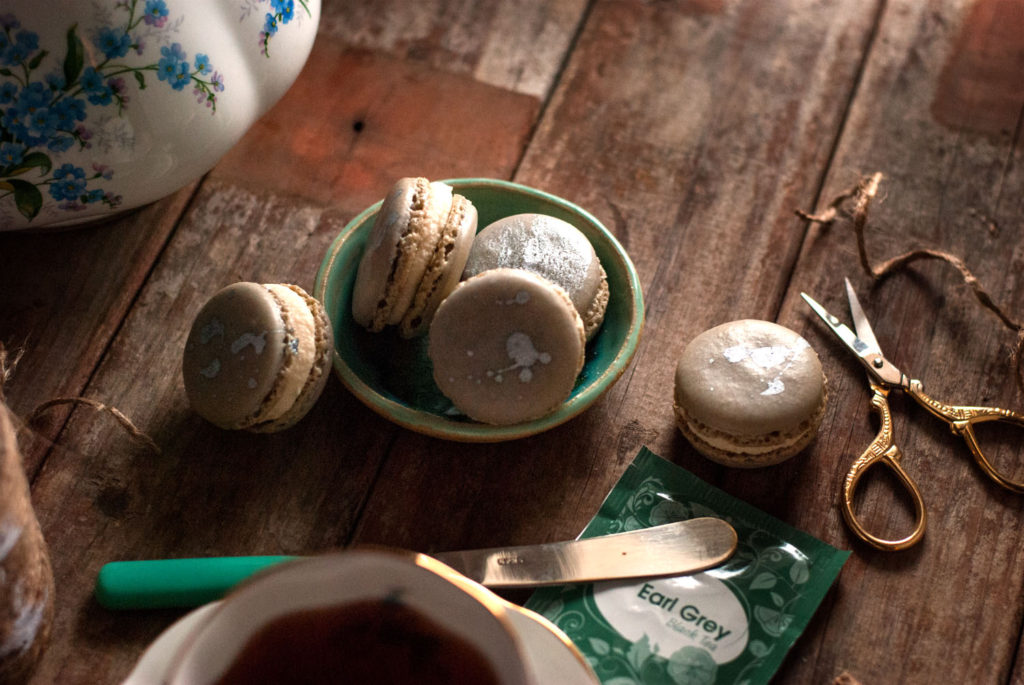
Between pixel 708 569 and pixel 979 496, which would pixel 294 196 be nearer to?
pixel 708 569

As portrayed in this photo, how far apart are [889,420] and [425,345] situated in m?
0.49

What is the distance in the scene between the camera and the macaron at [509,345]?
849 millimetres

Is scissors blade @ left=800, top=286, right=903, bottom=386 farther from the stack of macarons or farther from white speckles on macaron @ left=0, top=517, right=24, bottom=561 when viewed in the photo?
white speckles on macaron @ left=0, top=517, right=24, bottom=561

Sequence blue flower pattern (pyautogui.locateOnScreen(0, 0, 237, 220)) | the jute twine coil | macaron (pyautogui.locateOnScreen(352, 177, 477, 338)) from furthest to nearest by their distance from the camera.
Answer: macaron (pyautogui.locateOnScreen(352, 177, 477, 338)), blue flower pattern (pyautogui.locateOnScreen(0, 0, 237, 220)), the jute twine coil

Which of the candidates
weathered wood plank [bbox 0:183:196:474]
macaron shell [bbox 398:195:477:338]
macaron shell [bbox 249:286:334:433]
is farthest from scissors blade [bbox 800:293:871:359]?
weathered wood plank [bbox 0:183:196:474]

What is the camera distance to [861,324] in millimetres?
1011

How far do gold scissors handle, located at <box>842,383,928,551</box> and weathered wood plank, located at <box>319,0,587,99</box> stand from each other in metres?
0.59

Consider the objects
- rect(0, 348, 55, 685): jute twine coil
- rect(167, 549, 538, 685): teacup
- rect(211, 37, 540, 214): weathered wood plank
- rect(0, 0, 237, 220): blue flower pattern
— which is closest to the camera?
rect(167, 549, 538, 685): teacup

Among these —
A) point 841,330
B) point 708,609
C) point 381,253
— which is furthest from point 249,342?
point 841,330

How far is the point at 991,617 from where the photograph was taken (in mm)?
854

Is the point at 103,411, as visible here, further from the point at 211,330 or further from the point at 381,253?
the point at 381,253

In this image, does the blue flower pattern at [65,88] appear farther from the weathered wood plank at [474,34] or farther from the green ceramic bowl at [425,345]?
the weathered wood plank at [474,34]

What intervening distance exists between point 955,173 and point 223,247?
89 centimetres

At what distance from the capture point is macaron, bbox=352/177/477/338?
0.89 metres
